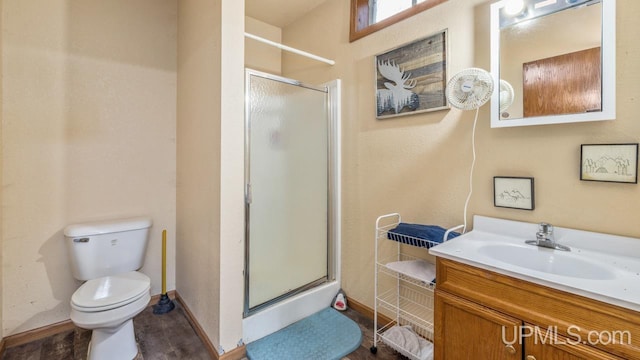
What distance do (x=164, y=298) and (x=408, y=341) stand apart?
6.07ft

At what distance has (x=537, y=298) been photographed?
93 centimetres

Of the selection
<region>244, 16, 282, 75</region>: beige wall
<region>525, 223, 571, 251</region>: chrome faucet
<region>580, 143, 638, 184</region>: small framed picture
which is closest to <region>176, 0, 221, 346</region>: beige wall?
<region>244, 16, 282, 75</region>: beige wall

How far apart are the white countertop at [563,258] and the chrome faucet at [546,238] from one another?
2 cm

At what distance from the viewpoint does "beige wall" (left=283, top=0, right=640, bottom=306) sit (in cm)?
113

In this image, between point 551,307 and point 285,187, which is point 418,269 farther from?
point 285,187

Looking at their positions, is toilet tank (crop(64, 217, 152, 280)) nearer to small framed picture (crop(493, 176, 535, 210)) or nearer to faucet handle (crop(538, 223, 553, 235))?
small framed picture (crop(493, 176, 535, 210))

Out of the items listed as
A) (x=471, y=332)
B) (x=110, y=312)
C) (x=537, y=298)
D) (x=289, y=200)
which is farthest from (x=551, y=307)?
(x=110, y=312)

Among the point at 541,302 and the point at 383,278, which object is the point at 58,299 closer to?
the point at 383,278

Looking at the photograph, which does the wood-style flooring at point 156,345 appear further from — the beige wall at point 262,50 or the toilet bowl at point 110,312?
the beige wall at point 262,50

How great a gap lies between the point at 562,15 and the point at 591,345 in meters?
1.30

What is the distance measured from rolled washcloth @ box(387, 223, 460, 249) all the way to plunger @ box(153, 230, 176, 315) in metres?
1.81

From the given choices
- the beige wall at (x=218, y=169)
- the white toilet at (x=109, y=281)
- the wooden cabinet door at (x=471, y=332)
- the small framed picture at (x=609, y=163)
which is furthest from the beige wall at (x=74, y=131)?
the small framed picture at (x=609, y=163)

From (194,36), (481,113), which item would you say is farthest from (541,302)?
(194,36)

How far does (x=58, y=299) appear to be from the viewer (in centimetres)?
190
